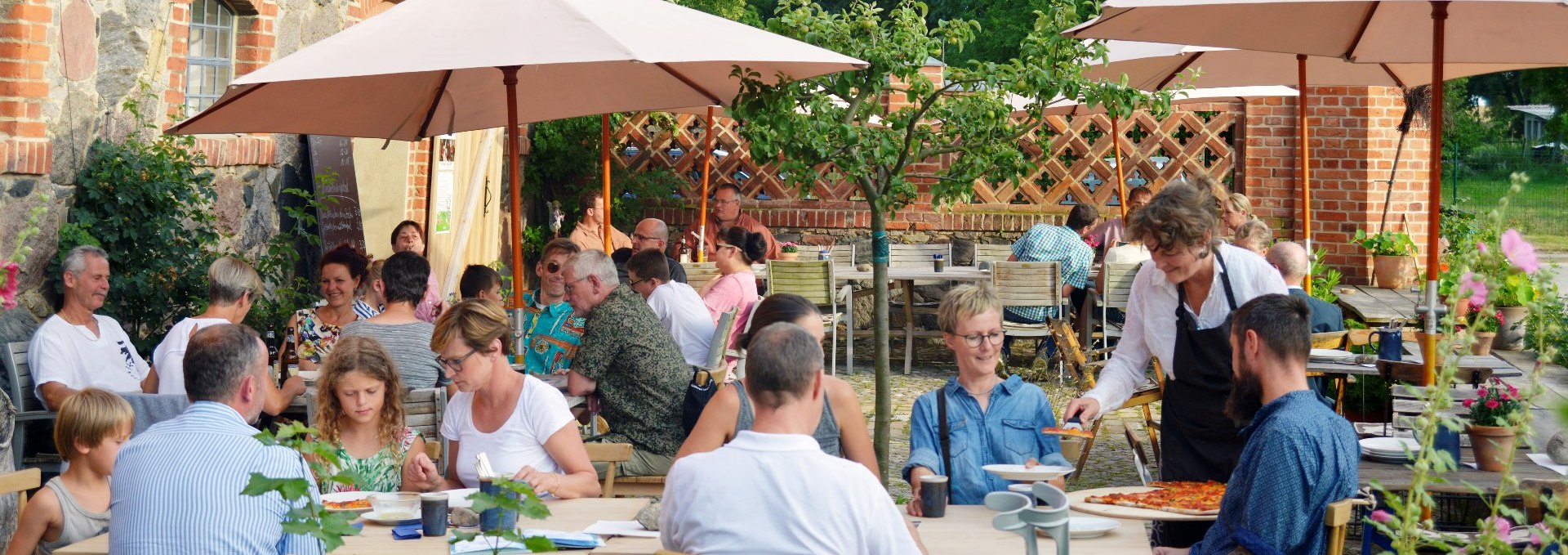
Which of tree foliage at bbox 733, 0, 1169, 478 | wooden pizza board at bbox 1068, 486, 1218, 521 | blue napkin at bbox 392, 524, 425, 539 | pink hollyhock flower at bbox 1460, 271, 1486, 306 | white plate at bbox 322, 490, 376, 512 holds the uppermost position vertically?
tree foliage at bbox 733, 0, 1169, 478

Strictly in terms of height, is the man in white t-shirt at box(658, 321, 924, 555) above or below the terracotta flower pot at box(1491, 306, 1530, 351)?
below

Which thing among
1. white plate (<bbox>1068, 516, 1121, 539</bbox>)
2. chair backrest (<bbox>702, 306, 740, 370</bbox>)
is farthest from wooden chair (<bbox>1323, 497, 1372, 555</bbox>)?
chair backrest (<bbox>702, 306, 740, 370</bbox>)

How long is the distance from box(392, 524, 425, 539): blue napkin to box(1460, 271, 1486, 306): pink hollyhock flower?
2.14 metres

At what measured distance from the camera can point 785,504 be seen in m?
2.48

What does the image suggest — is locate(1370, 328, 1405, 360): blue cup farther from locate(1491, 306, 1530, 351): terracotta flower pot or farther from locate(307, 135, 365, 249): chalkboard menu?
locate(307, 135, 365, 249): chalkboard menu

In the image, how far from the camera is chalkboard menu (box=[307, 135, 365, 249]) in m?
8.05

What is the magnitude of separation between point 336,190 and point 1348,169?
7333mm

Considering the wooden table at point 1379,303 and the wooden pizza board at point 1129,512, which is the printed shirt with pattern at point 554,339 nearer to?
the wooden pizza board at point 1129,512

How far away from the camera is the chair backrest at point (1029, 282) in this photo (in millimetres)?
9203

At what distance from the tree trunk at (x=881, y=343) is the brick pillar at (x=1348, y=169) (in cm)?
650

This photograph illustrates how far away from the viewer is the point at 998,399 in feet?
12.0

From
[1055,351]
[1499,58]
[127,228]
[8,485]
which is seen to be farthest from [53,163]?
[1055,351]

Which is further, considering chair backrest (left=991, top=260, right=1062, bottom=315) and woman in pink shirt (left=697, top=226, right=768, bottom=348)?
chair backrest (left=991, top=260, right=1062, bottom=315)

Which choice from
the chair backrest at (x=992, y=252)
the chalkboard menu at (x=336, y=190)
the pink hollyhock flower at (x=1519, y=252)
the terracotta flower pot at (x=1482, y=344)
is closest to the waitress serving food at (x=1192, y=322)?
the pink hollyhock flower at (x=1519, y=252)
